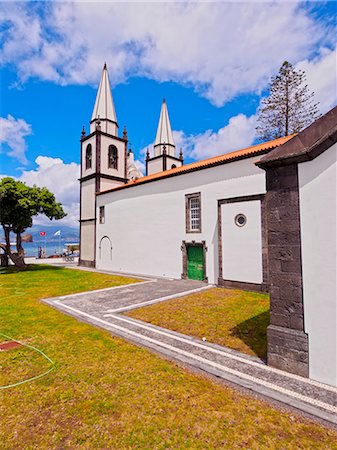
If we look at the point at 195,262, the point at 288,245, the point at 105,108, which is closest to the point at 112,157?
the point at 105,108

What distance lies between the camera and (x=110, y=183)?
27391mm

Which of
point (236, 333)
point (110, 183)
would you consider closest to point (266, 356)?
point (236, 333)

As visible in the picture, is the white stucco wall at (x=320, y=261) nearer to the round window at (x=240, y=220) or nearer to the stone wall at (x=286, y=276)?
the stone wall at (x=286, y=276)

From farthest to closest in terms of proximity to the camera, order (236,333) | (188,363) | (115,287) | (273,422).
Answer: (115,287), (236,333), (188,363), (273,422)

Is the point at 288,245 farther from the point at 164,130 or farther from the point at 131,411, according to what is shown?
the point at 164,130

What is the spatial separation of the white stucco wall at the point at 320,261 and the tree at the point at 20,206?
69.9 feet

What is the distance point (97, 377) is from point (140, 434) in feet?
5.70

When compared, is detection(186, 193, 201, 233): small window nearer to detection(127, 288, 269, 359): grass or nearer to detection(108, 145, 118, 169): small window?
detection(127, 288, 269, 359): grass

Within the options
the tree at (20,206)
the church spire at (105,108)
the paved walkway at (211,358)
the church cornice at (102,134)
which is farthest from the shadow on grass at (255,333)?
the church spire at (105,108)

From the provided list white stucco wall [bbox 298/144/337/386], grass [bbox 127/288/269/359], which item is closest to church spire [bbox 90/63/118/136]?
grass [bbox 127/288/269/359]

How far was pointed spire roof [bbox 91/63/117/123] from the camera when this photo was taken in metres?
27.5

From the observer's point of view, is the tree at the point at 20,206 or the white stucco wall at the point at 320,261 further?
the tree at the point at 20,206

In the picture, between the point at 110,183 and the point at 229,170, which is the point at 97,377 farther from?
the point at 110,183

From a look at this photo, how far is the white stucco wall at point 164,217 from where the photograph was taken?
14547 mm
